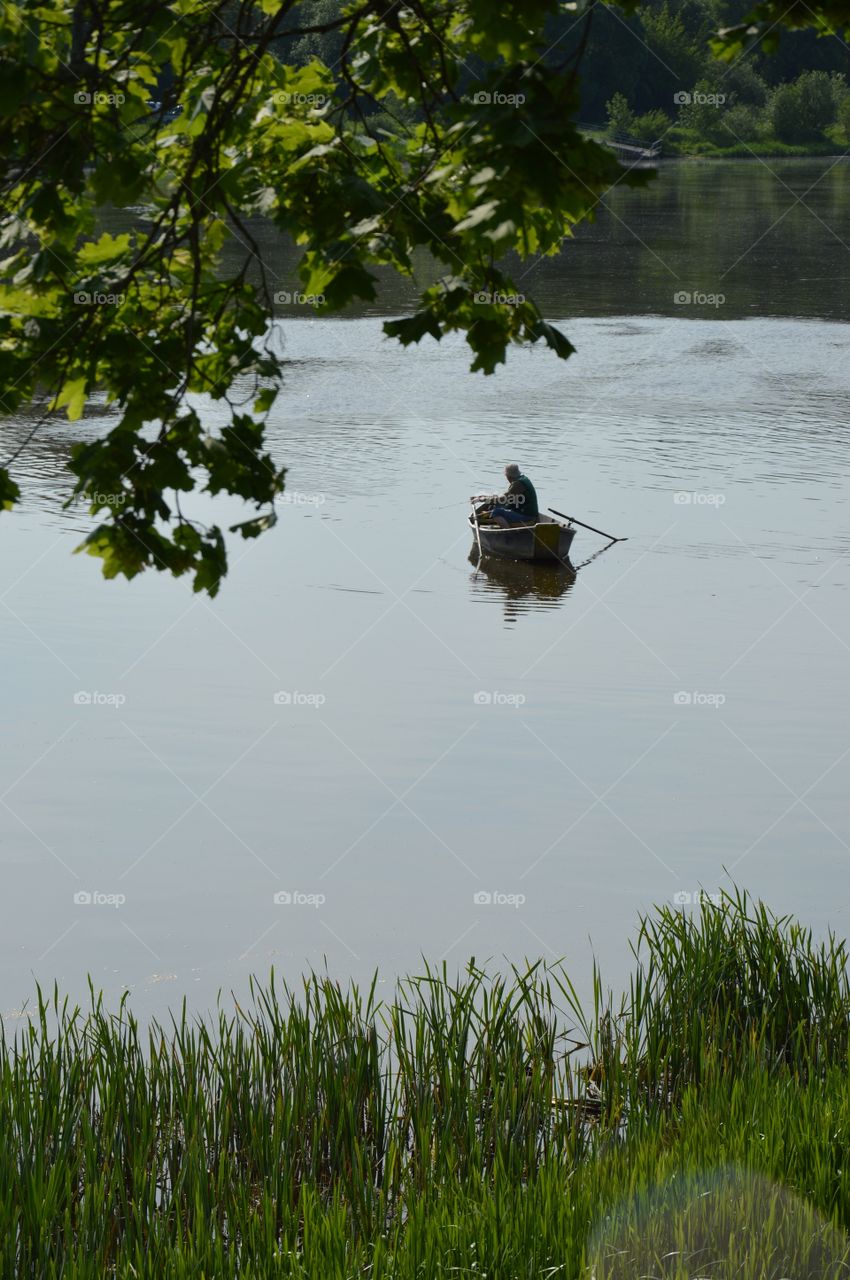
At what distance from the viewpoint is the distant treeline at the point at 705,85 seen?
75.1 m

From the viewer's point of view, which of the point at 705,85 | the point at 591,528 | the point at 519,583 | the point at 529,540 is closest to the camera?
the point at 519,583

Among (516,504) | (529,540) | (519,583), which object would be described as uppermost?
(516,504)

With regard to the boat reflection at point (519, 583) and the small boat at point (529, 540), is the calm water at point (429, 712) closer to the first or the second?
the boat reflection at point (519, 583)

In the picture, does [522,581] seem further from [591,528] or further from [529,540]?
[591,528]

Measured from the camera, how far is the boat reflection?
56.0 ft

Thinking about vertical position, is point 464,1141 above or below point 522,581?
below

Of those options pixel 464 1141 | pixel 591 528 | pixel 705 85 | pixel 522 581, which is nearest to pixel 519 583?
pixel 522 581

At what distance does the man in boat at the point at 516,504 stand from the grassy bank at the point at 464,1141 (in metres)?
11.4

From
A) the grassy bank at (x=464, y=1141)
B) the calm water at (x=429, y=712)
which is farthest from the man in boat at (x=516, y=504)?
the grassy bank at (x=464, y=1141)

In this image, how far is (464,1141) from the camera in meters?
6.08

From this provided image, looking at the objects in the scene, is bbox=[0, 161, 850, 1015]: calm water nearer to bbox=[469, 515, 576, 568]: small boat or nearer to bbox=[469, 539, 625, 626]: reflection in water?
bbox=[469, 539, 625, 626]: reflection in water

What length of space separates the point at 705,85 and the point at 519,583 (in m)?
69.2

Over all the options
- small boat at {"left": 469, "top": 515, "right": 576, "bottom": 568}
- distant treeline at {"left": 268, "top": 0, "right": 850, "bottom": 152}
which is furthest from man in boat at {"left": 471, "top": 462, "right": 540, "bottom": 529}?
distant treeline at {"left": 268, "top": 0, "right": 850, "bottom": 152}

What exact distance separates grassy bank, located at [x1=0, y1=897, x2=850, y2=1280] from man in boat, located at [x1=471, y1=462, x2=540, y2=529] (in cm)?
1138
